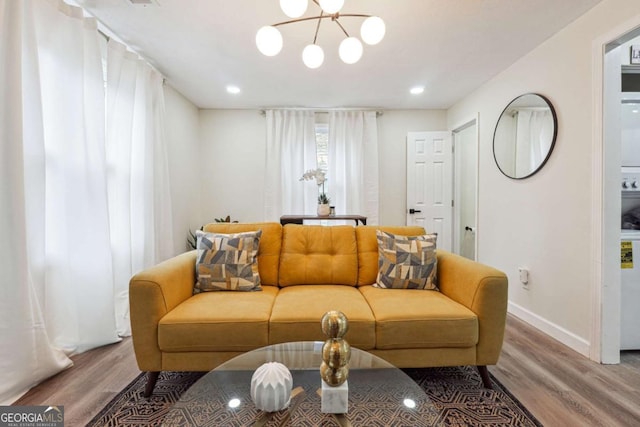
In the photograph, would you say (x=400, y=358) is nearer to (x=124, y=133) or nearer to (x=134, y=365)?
(x=134, y=365)

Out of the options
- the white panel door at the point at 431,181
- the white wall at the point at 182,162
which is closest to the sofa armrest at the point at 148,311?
the white wall at the point at 182,162

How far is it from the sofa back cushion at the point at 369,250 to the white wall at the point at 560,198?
1083 millimetres

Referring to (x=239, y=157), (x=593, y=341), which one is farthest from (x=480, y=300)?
(x=239, y=157)

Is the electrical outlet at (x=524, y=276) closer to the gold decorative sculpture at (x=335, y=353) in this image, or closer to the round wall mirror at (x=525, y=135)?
the round wall mirror at (x=525, y=135)

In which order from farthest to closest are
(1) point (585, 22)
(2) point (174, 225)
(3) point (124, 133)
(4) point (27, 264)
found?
(2) point (174, 225) < (3) point (124, 133) < (1) point (585, 22) < (4) point (27, 264)

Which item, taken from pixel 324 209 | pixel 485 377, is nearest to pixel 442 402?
pixel 485 377

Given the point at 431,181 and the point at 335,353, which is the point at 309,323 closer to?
the point at 335,353

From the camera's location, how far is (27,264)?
5.12 ft

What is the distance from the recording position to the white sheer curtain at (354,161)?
13.5 ft

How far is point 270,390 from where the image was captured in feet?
3.16

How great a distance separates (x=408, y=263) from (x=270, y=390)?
1253 millimetres

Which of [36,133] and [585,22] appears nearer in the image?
[36,133]

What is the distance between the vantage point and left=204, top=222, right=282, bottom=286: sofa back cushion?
6.87 ft

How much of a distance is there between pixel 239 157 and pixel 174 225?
138 centimetres
